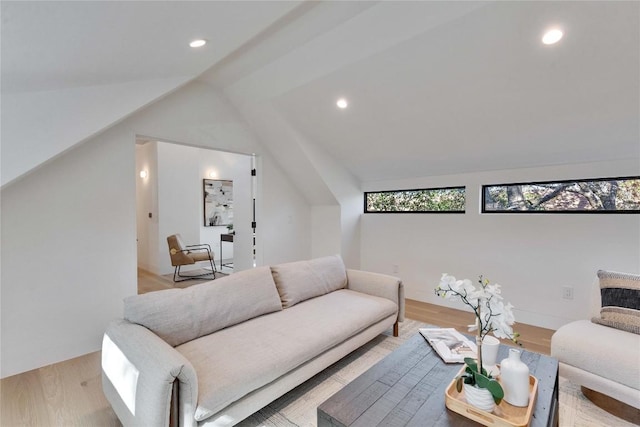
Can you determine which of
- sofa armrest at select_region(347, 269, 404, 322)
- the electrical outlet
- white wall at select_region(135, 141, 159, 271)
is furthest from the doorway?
the electrical outlet

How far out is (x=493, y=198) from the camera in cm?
349

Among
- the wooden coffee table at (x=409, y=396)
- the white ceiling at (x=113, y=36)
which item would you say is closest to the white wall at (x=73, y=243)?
the white ceiling at (x=113, y=36)

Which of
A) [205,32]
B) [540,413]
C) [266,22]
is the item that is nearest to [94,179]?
[205,32]

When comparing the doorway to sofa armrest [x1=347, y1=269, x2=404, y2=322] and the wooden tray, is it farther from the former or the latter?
the wooden tray

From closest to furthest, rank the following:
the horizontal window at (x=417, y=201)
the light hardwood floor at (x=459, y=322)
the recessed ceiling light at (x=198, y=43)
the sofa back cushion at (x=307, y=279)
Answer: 1. the recessed ceiling light at (x=198, y=43)
2. the sofa back cushion at (x=307, y=279)
3. the light hardwood floor at (x=459, y=322)
4. the horizontal window at (x=417, y=201)

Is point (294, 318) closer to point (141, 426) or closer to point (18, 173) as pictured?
point (141, 426)

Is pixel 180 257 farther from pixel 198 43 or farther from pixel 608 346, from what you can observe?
pixel 608 346

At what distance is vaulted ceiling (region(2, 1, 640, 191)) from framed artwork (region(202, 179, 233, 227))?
11.6 ft

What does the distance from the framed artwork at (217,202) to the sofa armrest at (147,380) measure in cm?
520

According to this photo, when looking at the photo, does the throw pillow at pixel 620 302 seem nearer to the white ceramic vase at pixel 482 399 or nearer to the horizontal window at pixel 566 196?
the horizontal window at pixel 566 196

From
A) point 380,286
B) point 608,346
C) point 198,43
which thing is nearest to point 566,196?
point 608,346

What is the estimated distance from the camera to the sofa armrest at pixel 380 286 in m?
2.80

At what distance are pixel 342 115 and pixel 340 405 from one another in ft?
9.40

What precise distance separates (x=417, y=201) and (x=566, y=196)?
1639mm
